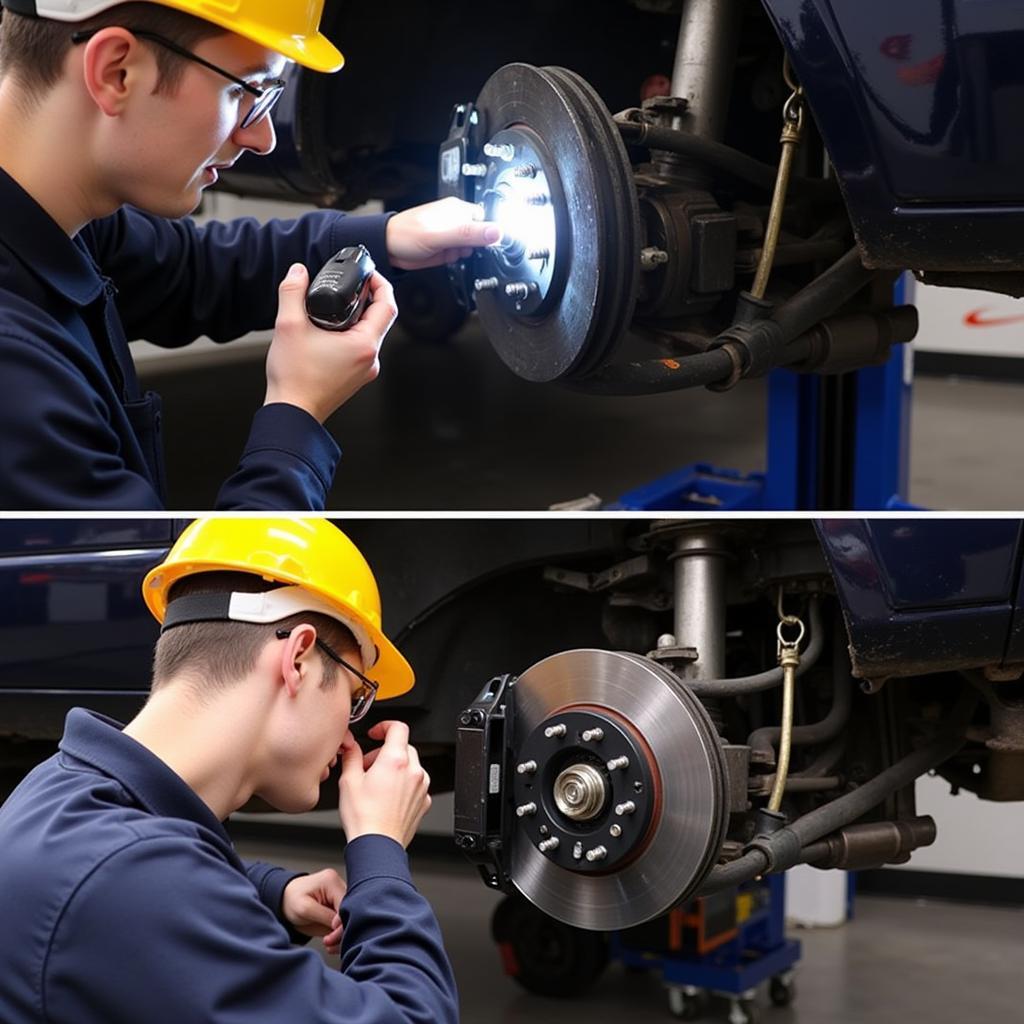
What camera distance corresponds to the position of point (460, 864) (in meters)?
5.58

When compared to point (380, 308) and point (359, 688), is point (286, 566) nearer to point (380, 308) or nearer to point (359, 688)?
point (359, 688)

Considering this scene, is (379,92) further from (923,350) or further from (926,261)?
(923,350)

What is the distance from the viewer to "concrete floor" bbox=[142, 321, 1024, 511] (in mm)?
3871

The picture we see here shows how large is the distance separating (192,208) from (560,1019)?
2.73 metres

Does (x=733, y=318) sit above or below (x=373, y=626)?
above

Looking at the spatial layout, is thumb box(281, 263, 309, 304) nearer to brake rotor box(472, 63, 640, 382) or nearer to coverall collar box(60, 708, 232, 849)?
brake rotor box(472, 63, 640, 382)

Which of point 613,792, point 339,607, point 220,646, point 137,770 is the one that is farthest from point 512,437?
point 137,770

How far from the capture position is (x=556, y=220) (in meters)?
1.95

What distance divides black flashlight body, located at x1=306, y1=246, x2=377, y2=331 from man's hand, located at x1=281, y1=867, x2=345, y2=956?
1.93 ft

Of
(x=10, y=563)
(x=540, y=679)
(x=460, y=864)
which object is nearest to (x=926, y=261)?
(x=540, y=679)

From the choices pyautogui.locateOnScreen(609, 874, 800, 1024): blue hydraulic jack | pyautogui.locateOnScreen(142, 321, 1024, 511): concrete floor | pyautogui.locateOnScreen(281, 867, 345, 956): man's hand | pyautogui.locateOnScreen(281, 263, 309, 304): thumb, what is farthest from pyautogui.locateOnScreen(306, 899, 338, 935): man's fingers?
pyautogui.locateOnScreen(609, 874, 800, 1024): blue hydraulic jack

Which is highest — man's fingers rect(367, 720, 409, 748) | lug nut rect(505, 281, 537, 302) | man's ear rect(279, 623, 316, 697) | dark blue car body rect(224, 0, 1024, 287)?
dark blue car body rect(224, 0, 1024, 287)

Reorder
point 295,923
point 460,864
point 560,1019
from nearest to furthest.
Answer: point 295,923 → point 560,1019 → point 460,864

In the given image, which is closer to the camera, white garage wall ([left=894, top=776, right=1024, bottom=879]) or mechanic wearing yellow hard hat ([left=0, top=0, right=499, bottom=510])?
mechanic wearing yellow hard hat ([left=0, top=0, right=499, bottom=510])
